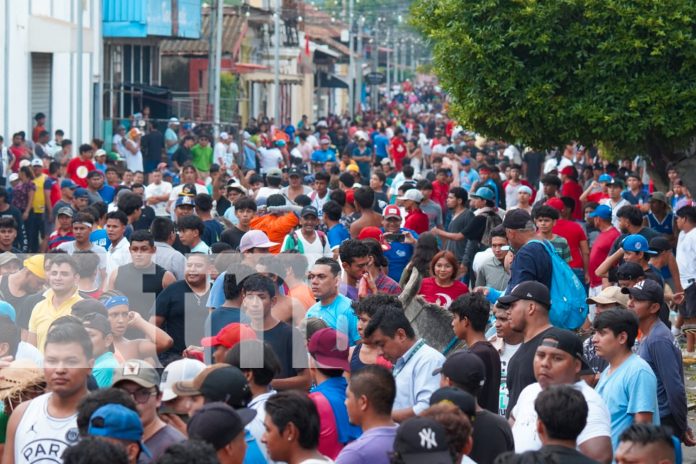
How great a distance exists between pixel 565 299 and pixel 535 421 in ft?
10.0

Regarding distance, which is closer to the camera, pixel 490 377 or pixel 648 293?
pixel 490 377

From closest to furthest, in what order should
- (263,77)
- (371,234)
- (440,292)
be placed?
(440,292) < (371,234) < (263,77)

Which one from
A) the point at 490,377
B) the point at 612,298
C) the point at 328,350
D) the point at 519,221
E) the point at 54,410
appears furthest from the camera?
the point at 519,221

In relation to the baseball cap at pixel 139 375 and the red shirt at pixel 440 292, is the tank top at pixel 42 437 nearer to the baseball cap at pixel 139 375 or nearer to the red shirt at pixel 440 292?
the baseball cap at pixel 139 375

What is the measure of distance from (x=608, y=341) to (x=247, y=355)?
6.43 feet

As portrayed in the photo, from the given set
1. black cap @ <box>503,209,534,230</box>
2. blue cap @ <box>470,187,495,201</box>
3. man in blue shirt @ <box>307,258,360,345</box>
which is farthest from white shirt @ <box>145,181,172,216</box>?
man in blue shirt @ <box>307,258,360,345</box>

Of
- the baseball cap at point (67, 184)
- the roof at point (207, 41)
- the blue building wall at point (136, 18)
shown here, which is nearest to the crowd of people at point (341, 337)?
the baseball cap at point (67, 184)

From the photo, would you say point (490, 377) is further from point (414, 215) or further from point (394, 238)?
point (414, 215)

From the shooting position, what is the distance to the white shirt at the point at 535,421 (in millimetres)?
6449

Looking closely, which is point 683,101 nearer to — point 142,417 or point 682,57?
point 682,57

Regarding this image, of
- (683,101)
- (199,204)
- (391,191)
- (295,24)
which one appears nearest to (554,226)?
(683,101)

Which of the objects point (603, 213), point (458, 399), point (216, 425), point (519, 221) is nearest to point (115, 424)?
point (216, 425)

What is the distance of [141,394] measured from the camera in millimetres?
6227

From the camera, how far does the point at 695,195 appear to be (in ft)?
53.2
